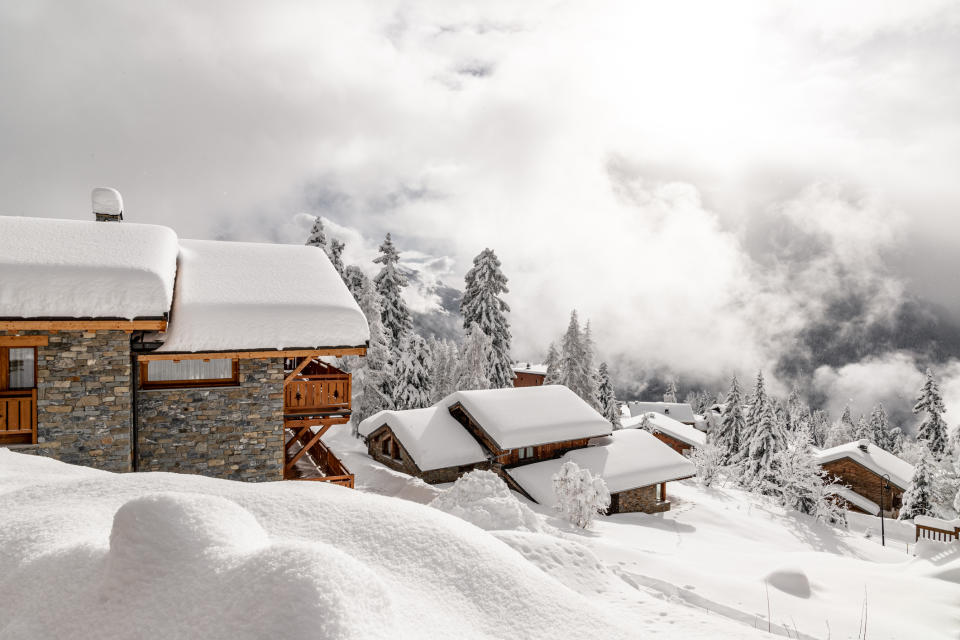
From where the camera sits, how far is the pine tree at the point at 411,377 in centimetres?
3011

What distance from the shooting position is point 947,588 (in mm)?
10359

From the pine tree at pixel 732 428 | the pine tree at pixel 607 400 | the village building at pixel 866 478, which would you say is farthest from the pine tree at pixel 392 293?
the village building at pixel 866 478

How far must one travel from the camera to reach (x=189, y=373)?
11.7 m

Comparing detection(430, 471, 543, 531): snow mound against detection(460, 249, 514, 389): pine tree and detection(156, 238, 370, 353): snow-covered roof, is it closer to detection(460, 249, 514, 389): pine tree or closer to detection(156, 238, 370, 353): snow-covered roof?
detection(156, 238, 370, 353): snow-covered roof

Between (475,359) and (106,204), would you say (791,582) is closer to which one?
(106,204)

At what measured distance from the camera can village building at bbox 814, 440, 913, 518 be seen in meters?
42.8

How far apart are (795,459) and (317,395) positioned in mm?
35901

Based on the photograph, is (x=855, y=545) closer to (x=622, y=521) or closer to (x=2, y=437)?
(x=622, y=521)

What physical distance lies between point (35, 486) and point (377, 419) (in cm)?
2101

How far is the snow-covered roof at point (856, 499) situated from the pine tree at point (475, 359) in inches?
1409

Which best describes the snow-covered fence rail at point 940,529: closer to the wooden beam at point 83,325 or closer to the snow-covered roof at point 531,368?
the wooden beam at point 83,325

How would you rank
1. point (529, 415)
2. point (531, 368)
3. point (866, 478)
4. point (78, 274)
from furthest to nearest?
point (531, 368), point (866, 478), point (529, 415), point (78, 274)

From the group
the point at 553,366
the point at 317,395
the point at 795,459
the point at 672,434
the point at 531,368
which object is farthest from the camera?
the point at 531,368

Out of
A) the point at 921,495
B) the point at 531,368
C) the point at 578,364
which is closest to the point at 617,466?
the point at 578,364
